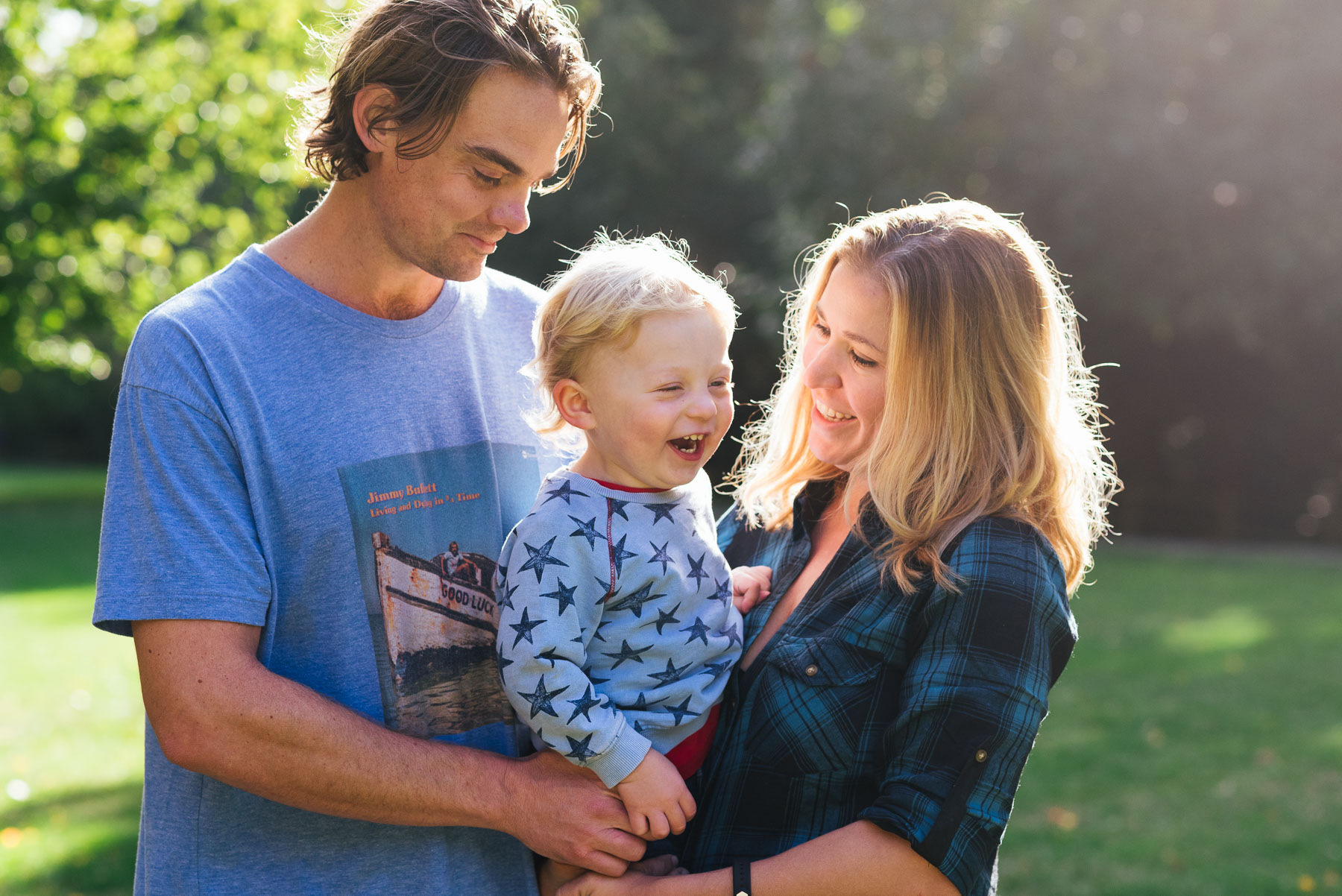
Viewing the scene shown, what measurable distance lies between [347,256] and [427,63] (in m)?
0.40

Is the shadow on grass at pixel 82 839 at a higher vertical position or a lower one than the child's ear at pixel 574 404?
lower

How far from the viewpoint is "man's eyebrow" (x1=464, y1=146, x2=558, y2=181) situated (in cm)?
223

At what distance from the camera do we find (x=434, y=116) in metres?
2.20

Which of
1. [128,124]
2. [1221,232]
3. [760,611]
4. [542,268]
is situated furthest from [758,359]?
[760,611]

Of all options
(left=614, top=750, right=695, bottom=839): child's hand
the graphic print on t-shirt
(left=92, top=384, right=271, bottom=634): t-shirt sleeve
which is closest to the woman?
(left=614, top=750, right=695, bottom=839): child's hand

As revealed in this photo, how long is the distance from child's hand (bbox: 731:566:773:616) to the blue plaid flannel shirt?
37 millimetres

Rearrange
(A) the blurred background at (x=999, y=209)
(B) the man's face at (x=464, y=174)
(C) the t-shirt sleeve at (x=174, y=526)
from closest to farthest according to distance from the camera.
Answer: (C) the t-shirt sleeve at (x=174, y=526) → (B) the man's face at (x=464, y=174) → (A) the blurred background at (x=999, y=209)

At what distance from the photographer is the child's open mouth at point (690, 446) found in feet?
7.34

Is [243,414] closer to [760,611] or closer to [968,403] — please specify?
[760,611]

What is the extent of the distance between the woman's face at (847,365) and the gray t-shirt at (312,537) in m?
0.70

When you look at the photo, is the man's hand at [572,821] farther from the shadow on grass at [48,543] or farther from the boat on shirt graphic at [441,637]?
the shadow on grass at [48,543]

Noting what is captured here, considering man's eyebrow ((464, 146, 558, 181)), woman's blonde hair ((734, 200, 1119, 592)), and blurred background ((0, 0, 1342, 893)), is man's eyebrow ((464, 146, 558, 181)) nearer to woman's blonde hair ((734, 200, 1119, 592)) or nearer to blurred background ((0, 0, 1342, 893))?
woman's blonde hair ((734, 200, 1119, 592))

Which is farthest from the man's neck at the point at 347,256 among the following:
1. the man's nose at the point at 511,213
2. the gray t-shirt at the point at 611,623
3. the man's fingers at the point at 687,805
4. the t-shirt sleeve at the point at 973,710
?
the t-shirt sleeve at the point at 973,710

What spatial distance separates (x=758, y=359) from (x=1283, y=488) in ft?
26.3
